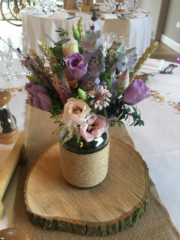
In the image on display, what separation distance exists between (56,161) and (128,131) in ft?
1.12

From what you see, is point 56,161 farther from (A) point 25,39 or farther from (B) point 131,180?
(A) point 25,39

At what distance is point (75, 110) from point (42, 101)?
80mm

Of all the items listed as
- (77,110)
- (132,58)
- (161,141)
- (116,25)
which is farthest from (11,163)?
(116,25)

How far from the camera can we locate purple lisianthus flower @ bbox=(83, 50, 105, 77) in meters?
0.39

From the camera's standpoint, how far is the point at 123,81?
1.29 feet

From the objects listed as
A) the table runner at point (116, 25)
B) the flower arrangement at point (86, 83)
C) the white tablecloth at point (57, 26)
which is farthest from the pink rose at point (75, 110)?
the table runner at point (116, 25)

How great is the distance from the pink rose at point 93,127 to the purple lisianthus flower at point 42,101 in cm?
9

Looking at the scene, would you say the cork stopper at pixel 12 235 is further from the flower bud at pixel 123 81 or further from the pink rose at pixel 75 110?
the flower bud at pixel 123 81

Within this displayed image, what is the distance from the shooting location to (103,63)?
15.5 inches

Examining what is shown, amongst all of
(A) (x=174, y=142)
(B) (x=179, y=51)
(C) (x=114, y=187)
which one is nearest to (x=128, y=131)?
(A) (x=174, y=142)

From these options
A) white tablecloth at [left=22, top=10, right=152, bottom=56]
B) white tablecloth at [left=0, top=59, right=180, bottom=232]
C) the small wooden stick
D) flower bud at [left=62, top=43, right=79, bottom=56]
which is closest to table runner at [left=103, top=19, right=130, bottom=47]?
white tablecloth at [left=22, top=10, right=152, bottom=56]

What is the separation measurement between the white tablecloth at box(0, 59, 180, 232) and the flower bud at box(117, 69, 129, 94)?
1.22ft

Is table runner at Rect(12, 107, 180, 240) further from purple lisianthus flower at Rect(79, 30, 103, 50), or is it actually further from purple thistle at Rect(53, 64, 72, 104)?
purple lisianthus flower at Rect(79, 30, 103, 50)

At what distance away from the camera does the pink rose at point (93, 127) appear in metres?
0.41
